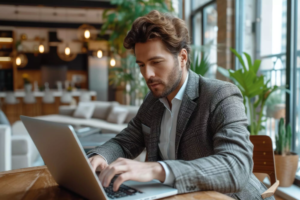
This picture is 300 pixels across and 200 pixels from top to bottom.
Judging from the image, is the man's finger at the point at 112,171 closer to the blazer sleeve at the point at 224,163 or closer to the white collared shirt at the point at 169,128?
the blazer sleeve at the point at 224,163

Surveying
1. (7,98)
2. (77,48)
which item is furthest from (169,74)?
(77,48)

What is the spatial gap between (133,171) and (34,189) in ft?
1.26

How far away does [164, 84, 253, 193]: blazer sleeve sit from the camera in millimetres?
863

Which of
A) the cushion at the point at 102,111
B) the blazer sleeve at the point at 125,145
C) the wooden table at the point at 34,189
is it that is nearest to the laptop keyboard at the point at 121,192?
the wooden table at the point at 34,189

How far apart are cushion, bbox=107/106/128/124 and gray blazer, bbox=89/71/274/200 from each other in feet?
12.8

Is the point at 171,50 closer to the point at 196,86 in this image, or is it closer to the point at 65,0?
the point at 196,86

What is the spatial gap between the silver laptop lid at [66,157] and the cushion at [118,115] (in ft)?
14.2

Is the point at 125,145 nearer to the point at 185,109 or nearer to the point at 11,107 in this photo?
the point at 185,109

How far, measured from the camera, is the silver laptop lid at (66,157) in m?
0.73

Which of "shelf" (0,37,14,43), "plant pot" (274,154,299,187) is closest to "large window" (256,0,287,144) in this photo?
"plant pot" (274,154,299,187)

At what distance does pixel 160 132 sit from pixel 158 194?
21.1 inches

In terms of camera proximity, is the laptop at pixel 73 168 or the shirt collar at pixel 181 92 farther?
the shirt collar at pixel 181 92

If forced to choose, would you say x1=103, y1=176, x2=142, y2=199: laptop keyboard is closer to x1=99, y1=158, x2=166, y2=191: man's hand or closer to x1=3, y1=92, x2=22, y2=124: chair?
x1=99, y1=158, x2=166, y2=191: man's hand

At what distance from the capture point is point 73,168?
0.82 meters
